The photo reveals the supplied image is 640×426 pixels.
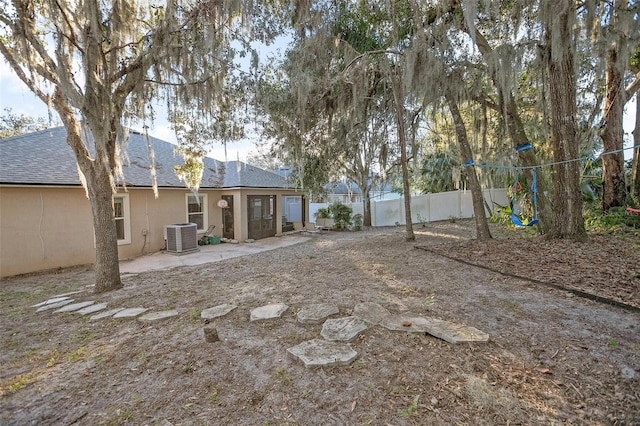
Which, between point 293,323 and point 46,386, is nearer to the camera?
point 46,386

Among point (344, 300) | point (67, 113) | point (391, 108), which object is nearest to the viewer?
point (344, 300)

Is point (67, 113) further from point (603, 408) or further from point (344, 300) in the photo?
point (603, 408)

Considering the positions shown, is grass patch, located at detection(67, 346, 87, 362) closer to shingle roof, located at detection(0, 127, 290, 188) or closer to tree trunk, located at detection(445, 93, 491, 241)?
shingle roof, located at detection(0, 127, 290, 188)

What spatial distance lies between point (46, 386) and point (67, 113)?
3935 mm

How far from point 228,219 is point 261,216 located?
122 centimetres

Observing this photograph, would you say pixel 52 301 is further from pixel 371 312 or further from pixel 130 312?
pixel 371 312

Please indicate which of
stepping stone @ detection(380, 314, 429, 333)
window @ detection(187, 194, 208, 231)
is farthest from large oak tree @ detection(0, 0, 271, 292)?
window @ detection(187, 194, 208, 231)

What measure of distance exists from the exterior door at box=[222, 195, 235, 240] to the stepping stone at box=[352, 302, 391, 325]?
8107mm

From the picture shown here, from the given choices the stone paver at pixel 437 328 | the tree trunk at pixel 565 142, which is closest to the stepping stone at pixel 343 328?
the stone paver at pixel 437 328

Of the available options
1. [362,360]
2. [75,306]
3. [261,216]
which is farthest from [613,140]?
[75,306]

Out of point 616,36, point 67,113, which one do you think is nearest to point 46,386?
point 67,113

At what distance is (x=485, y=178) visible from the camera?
11.7 meters

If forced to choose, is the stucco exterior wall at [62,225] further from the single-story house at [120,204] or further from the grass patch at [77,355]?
the grass patch at [77,355]

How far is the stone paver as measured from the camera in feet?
7.37
